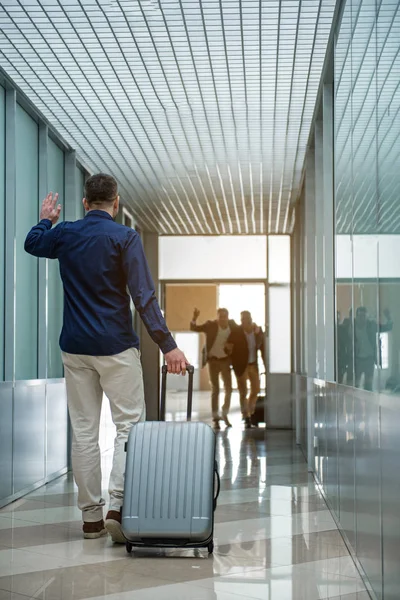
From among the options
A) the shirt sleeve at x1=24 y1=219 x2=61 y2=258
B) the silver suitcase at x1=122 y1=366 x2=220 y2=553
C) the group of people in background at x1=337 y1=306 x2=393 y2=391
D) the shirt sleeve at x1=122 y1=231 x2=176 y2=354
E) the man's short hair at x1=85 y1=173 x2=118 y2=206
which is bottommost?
the silver suitcase at x1=122 y1=366 x2=220 y2=553

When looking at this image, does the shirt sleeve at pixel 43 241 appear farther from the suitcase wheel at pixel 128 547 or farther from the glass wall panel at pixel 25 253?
the glass wall panel at pixel 25 253

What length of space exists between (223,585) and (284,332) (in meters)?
10.3

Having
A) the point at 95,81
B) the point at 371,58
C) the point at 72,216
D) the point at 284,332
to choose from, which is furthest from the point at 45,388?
the point at 284,332

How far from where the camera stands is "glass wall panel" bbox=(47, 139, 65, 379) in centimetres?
779

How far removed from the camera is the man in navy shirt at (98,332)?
4.25 meters

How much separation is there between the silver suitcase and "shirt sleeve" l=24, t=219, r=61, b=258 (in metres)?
0.94

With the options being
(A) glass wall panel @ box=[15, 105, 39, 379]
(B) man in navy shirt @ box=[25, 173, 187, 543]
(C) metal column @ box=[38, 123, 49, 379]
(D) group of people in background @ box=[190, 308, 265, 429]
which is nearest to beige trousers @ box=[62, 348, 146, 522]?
(B) man in navy shirt @ box=[25, 173, 187, 543]


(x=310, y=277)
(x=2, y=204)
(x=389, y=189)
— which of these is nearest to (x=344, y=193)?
(x=389, y=189)

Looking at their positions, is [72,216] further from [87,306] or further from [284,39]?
[87,306]

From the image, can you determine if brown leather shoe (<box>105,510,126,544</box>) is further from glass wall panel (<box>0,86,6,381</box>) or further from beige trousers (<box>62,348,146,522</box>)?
glass wall panel (<box>0,86,6,381</box>)

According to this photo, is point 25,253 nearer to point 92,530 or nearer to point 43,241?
point 43,241

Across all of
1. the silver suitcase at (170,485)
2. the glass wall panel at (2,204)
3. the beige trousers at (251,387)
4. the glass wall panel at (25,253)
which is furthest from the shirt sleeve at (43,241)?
the beige trousers at (251,387)

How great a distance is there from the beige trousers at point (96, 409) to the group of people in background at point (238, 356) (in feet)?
30.7

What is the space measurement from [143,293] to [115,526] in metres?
1.09
